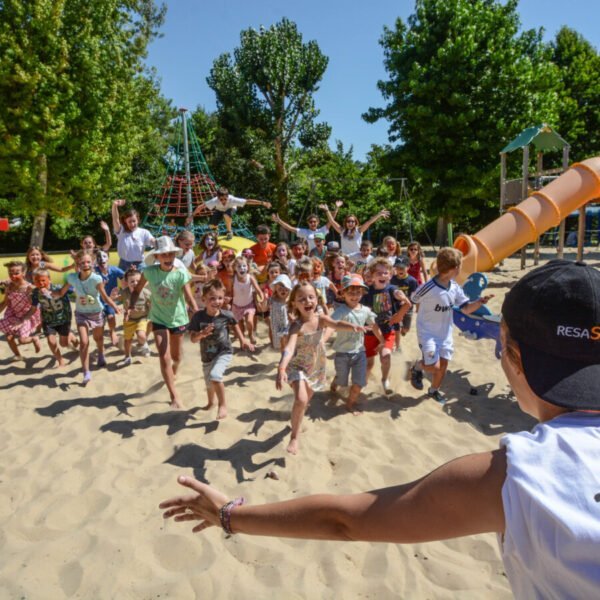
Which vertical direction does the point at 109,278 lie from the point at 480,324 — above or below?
above

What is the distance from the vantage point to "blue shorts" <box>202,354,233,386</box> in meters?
4.78

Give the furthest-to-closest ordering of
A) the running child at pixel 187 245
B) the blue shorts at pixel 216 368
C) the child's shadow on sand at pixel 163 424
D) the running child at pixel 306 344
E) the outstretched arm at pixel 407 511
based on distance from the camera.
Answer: the running child at pixel 187 245 < the blue shorts at pixel 216 368 < the child's shadow on sand at pixel 163 424 < the running child at pixel 306 344 < the outstretched arm at pixel 407 511

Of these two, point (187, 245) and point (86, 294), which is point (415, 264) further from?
point (86, 294)

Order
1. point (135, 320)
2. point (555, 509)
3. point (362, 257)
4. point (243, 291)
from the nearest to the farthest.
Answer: point (555, 509) → point (135, 320) → point (243, 291) → point (362, 257)

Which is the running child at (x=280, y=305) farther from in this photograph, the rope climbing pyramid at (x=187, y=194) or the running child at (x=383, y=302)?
the rope climbing pyramid at (x=187, y=194)

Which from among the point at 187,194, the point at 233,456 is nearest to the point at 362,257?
the point at 233,456

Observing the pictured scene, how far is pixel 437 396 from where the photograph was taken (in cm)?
526

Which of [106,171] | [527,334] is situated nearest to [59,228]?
[106,171]

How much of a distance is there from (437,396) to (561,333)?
15.0 ft

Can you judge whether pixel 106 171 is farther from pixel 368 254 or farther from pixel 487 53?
pixel 487 53

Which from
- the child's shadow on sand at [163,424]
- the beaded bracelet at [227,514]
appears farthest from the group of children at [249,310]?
the beaded bracelet at [227,514]

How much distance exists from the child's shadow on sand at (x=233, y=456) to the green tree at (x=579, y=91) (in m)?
25.6

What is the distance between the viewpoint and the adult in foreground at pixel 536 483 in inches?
30.9

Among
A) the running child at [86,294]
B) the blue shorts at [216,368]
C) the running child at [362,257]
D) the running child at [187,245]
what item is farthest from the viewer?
the running child at [362,257]
